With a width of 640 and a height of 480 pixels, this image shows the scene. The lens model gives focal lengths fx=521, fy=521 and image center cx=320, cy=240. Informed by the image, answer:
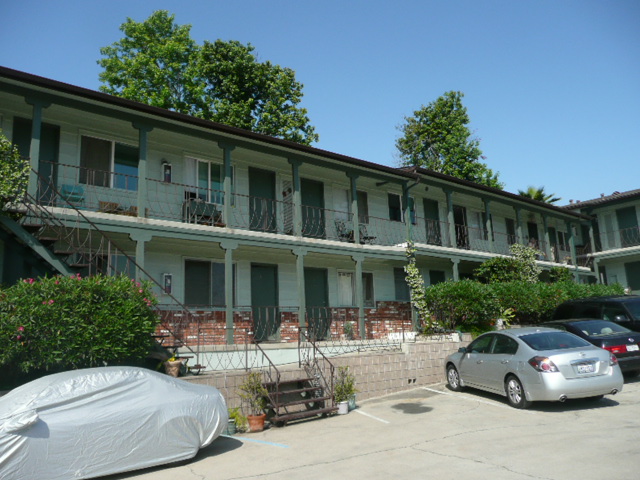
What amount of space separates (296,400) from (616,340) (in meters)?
6.67

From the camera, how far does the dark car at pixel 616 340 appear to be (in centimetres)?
1061

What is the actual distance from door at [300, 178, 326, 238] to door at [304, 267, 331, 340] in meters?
1.30

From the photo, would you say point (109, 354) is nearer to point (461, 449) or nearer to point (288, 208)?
point (461, 449)

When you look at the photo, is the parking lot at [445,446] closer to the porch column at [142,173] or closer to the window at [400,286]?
the porch column at [142,173]

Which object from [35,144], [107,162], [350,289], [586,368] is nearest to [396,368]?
[586,368]

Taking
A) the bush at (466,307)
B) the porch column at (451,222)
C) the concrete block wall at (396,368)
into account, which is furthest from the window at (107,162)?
the porch column at (451,222)

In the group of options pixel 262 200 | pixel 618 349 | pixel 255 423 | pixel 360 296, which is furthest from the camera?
pixel 262 200

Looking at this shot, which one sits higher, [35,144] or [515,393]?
[35,144]

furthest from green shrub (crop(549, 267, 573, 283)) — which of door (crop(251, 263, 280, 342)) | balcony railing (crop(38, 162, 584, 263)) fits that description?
door (crop(251, 263, 280, 342))

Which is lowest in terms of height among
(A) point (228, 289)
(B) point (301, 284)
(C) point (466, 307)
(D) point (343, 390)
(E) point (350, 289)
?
(D) point (343, 390)

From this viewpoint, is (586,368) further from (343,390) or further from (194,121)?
(194,121)

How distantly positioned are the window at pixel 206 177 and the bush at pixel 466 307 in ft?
25.1

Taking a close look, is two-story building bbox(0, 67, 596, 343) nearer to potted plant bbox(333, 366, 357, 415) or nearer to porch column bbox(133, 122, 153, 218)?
porch column bbox(133, 122, 153, 218)

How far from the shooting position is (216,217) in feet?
50.3
